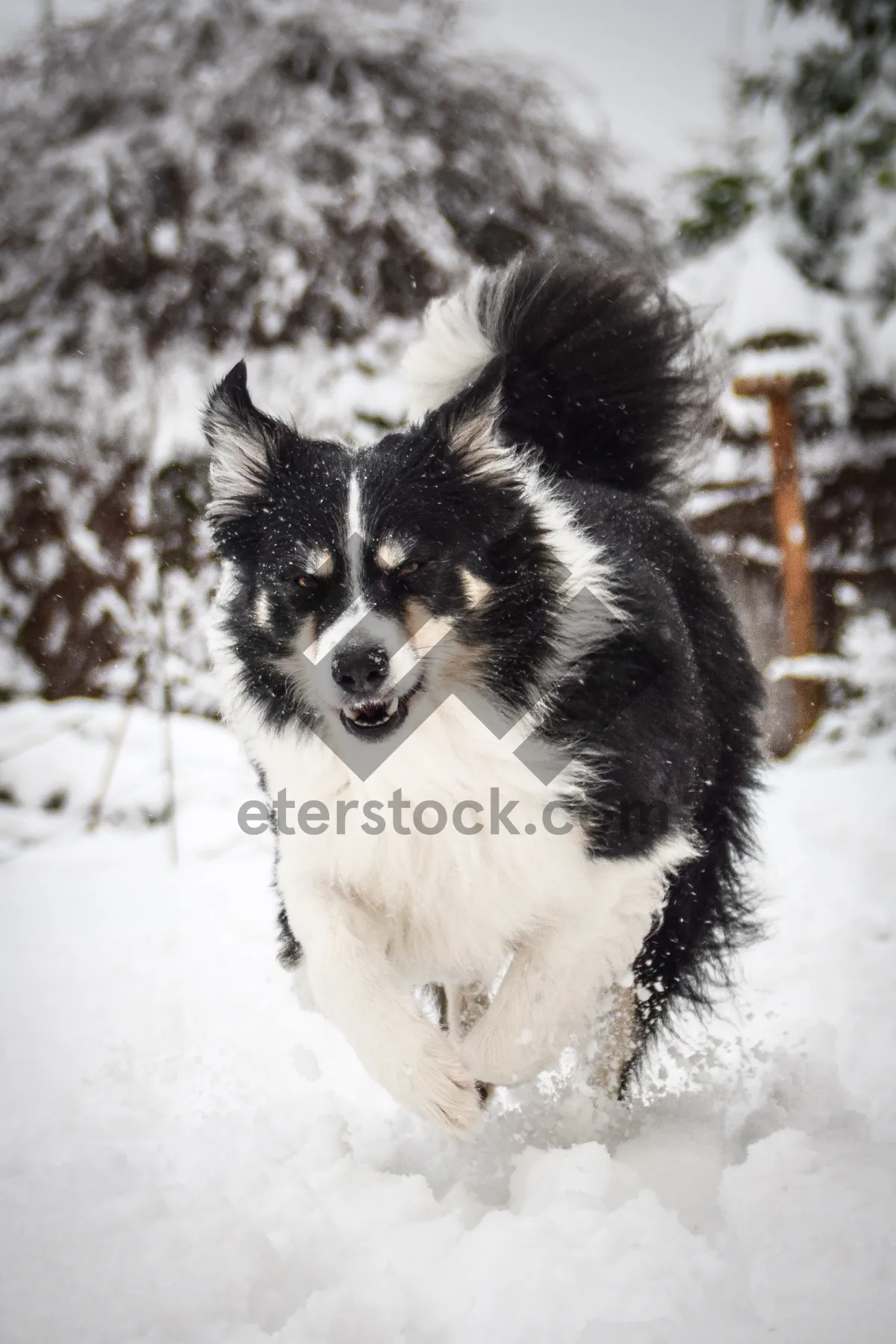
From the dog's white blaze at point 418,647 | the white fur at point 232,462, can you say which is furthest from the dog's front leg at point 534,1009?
the white fur at point 232,462

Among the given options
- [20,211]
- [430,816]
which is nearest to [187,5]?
[20,211]

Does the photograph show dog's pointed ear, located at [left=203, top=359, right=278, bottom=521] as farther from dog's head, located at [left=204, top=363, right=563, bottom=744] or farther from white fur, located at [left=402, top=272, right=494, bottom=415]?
white fur, located at [left=402, top=272, right=494, bottom=415]

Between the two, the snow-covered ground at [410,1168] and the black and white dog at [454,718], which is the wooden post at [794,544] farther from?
the black and white dog at [454,718]

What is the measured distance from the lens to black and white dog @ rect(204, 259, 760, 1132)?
247 cm

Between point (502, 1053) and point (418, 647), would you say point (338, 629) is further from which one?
point (502, 1053)

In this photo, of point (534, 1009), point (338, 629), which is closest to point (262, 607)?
point (338, 629)

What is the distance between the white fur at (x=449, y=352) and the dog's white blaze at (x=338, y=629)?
3.32ft

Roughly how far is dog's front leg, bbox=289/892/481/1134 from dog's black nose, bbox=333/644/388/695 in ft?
1.82

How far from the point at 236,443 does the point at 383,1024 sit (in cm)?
145

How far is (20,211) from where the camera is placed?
6.70 m

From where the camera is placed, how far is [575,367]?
10.2 feet

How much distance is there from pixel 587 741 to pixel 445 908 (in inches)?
21.2

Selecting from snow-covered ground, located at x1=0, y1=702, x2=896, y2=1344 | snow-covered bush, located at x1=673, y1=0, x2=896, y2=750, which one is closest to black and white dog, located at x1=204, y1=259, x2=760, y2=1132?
snow-covered ground, located at x1=0, y1=702, x2=896, y2=1344

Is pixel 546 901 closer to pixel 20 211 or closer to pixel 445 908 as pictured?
pixel 445 908
